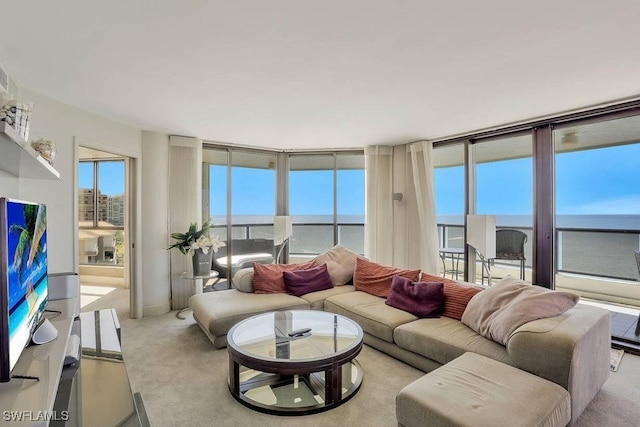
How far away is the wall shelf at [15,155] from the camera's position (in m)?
1.21

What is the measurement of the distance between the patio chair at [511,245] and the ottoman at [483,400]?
2.74m

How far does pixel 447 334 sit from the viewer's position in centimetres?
241

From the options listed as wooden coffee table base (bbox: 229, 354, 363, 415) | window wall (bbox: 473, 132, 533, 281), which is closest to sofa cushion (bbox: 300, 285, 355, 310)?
wooden coffee table base (bbox: 229, 354, 363, 415)

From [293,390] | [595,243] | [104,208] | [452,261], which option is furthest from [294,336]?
[104,208]

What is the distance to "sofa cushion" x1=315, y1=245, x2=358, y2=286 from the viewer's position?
13.3 feet

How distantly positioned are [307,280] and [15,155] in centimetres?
281

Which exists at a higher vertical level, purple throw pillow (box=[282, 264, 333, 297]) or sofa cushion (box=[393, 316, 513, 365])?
purple throw pillow (box=[282, 264, 333, 297])

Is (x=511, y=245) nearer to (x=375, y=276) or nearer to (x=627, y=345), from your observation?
(x=627, y=345)

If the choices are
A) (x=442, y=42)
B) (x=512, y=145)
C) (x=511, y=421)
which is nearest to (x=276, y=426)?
(x=511, y=421)

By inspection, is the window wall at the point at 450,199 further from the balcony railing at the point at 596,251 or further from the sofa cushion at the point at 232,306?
the sofa cushion at the point at 232,306

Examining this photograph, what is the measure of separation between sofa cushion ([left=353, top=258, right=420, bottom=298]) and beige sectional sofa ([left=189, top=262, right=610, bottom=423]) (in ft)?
0.32

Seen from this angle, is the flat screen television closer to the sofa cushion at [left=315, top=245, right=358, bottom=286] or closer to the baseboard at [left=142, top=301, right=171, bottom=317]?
the baseboard at [left=142, top=301, right=171, bottom=317]

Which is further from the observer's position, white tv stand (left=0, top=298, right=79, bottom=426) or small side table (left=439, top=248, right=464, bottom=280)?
small side table (left=439, top=248, right=464, bottom=280)

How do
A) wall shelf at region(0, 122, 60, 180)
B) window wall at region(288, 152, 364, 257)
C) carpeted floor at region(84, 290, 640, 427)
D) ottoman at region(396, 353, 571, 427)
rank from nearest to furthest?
wall shelf at region(0, 122, 60, 180), ottoman at region(396, 353, 571, 427), carpeted floor at region(84, 290, 640, 427), window wall at region(288, 152, 364, 257)
